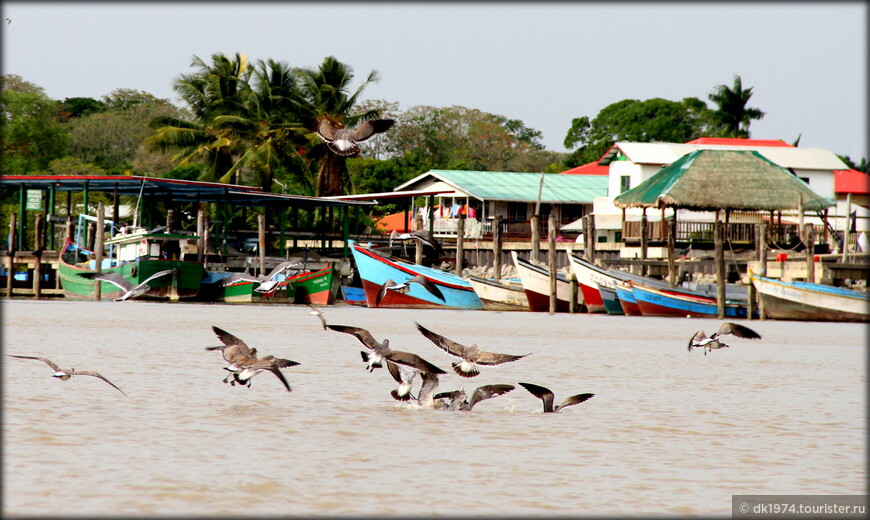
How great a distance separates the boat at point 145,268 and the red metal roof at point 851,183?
120ft

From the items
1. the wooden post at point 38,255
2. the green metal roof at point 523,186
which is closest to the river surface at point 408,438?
the wooden post at point 38,255

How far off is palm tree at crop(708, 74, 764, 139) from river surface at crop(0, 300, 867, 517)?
57.1 m

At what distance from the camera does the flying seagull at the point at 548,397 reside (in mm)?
10016

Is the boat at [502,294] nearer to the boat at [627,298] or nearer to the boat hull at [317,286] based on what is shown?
the boat at [627,298]

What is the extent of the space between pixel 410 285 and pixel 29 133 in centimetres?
3181

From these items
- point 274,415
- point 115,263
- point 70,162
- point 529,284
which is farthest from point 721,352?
point 70,162

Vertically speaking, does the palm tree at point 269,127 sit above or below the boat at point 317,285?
above

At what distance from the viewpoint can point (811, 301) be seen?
33.0 m

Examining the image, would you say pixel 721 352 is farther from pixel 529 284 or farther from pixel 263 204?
pixel 263 204

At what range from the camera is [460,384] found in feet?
48.5

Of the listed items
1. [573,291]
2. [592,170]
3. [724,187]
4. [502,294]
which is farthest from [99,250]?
[592,170]

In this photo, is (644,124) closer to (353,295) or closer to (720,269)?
(353,295)

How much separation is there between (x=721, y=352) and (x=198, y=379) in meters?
11.4

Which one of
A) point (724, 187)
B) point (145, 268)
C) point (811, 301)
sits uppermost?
point (724, 187)
